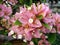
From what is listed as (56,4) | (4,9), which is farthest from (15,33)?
(56,4)

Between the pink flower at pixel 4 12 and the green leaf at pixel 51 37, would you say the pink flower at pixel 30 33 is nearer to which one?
the green leaf at pixel 51 37

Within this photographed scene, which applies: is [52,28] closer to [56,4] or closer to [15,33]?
[15,33]

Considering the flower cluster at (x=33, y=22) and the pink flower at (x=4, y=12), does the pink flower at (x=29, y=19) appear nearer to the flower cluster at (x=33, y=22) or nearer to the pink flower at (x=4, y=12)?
the flower cluster at (x=33, y=22)

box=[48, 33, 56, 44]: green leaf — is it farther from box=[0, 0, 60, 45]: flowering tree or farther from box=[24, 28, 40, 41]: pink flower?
box=[24, 28, 40, 41]: pink flower

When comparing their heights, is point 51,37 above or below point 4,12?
below

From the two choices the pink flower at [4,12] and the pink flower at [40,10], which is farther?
the pink flower at [4,12]

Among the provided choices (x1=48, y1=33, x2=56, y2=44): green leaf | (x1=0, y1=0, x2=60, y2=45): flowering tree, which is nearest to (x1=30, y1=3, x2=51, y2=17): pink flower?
(x1=0, y1=0, x2=60, y2=45): flowering tree

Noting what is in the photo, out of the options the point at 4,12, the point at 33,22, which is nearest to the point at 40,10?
the point at 33,22

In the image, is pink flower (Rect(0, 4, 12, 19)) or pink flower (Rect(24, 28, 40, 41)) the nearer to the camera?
pink flower (Rect(24, 28, 40, 41))

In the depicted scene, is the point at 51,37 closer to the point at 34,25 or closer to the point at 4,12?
the point at 34,25

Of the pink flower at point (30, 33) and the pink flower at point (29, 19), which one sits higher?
the pink flower at point (29, 19)

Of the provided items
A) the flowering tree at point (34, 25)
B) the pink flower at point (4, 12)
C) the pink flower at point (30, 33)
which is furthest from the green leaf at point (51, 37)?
the pink flower at point (4, 12)

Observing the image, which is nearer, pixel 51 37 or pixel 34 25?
pixel 34 25

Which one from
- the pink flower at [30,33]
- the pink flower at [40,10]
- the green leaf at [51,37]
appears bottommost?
the green leaf at [51,37]
